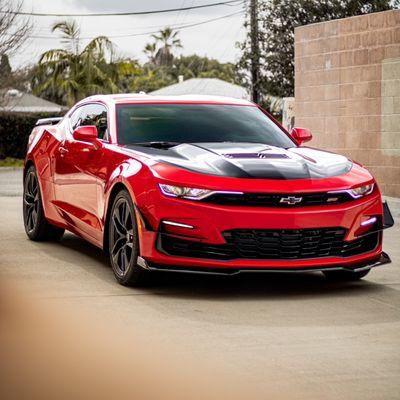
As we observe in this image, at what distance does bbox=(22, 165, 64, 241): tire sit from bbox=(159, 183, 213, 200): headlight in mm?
3470

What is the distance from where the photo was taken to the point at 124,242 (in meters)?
8.99

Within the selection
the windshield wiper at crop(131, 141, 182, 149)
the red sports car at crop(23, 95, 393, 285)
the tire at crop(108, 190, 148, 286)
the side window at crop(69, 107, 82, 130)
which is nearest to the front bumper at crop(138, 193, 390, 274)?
the red sports car at crop(23, 95, 393, 285)

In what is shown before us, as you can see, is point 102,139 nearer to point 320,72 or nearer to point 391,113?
point 391,113

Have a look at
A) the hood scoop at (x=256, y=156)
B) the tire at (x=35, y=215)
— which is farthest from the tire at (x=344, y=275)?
the tire at (x=35, y=215)

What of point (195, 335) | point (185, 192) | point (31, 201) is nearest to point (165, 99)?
point (185, 192)

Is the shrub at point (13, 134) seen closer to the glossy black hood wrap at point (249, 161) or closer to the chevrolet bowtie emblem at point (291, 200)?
the glossy black hood wrap at point (249, 161)

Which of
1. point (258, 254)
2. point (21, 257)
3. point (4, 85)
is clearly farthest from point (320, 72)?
point (4, 85)

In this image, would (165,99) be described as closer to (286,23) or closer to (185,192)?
(185,192)

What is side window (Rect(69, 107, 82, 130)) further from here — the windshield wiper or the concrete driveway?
the windshield wiper

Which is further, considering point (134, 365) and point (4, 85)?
point (4, 85)

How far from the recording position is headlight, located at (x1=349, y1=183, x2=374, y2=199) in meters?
8.71

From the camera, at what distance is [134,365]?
20.3ft

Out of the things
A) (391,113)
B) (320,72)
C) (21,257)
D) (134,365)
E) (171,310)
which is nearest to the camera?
(134,365)

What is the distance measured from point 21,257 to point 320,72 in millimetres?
12515
